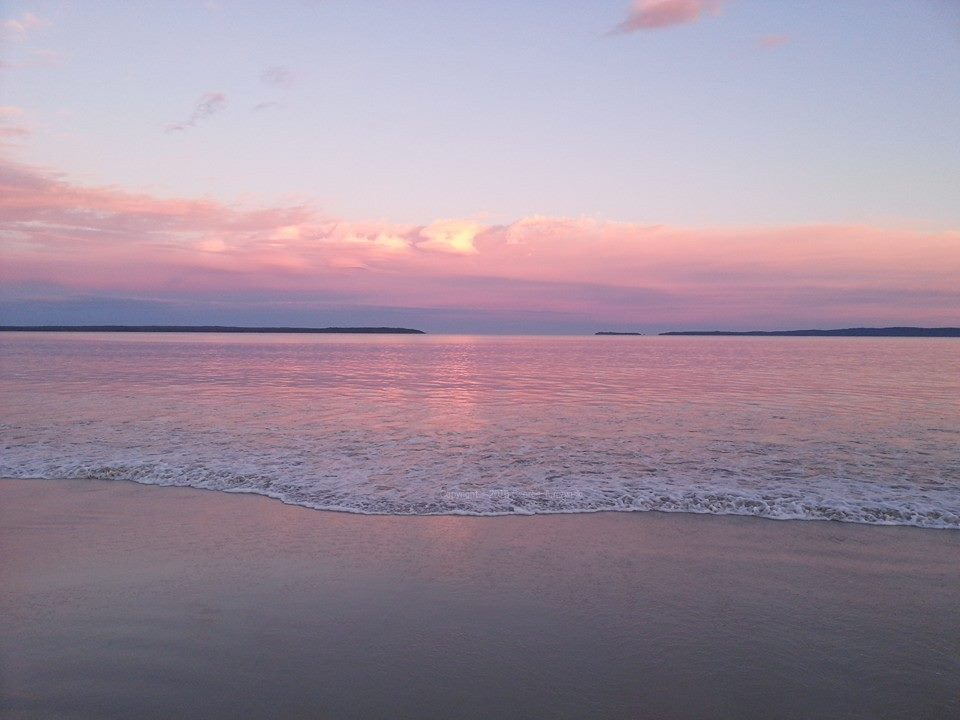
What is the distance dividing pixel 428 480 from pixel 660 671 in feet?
24.6

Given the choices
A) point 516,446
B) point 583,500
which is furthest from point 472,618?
point 516,446

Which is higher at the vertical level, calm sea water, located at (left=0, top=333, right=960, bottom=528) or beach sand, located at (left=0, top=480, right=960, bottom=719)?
calm sea water, located at (left=0, top=333, right=960, bottom=528)

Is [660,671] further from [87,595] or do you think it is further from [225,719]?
[87,595]

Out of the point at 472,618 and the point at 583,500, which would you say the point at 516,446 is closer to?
the point at 583,500

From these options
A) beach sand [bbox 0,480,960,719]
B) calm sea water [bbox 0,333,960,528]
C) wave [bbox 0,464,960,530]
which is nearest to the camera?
beach sand [bbox 0,480,960,719]

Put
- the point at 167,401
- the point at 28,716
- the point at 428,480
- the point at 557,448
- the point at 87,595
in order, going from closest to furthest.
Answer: the point at 28,716
the point at 87,595
the point at 428,480
the point at 557,448
the point at 167,401

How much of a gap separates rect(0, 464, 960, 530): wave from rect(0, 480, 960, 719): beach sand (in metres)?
0.64

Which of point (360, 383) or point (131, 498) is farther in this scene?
point (360, 383)

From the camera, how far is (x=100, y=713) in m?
4.88

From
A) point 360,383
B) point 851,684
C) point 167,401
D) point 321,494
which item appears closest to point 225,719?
point 851,684

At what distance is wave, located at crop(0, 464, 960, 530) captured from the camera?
1042 cm

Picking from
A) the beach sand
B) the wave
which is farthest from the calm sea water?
the beach sand

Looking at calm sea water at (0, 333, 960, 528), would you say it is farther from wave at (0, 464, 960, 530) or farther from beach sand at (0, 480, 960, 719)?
beach sand at (0, 480, 960, 719)

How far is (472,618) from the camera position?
650 cm
